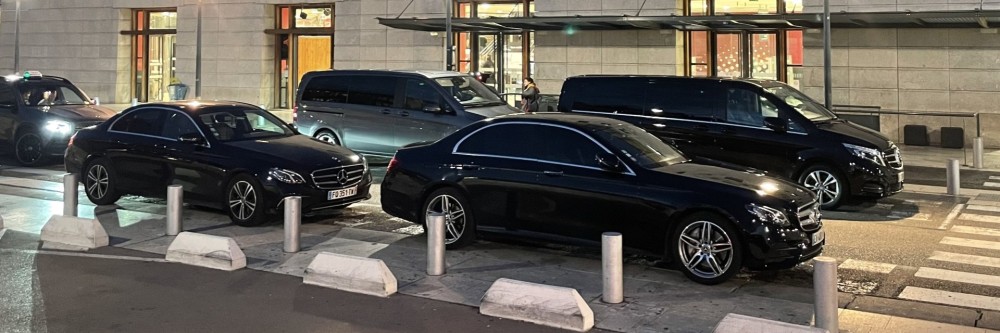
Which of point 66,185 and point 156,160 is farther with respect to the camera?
point 156,160

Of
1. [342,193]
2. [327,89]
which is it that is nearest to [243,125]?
[342,193]

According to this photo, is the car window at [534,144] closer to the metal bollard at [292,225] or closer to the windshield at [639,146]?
the windshield at [639,146]

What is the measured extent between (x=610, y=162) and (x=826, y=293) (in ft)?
8.70

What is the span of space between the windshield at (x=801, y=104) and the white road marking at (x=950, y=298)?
4.81 meters

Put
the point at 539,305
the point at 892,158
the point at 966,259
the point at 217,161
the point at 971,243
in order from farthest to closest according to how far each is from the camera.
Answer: the point at 892,158 < the point at 217,161 < the point at 971,243 < the point at 966,259 < the point at 539,305

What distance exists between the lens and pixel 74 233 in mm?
9156

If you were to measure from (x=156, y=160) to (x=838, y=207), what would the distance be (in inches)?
361

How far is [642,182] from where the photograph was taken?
25.8 feet

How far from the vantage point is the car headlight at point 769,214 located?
7328 millimetres

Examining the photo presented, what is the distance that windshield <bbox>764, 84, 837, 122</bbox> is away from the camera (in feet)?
39.7

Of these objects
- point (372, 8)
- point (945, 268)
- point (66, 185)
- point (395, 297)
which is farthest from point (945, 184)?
point (372, 8)

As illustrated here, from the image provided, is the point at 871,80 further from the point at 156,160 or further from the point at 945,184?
the point at 156,160

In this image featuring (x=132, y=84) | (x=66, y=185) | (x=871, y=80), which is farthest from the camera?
(x=132, y=84)

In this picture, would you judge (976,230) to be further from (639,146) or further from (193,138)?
(193,138)
